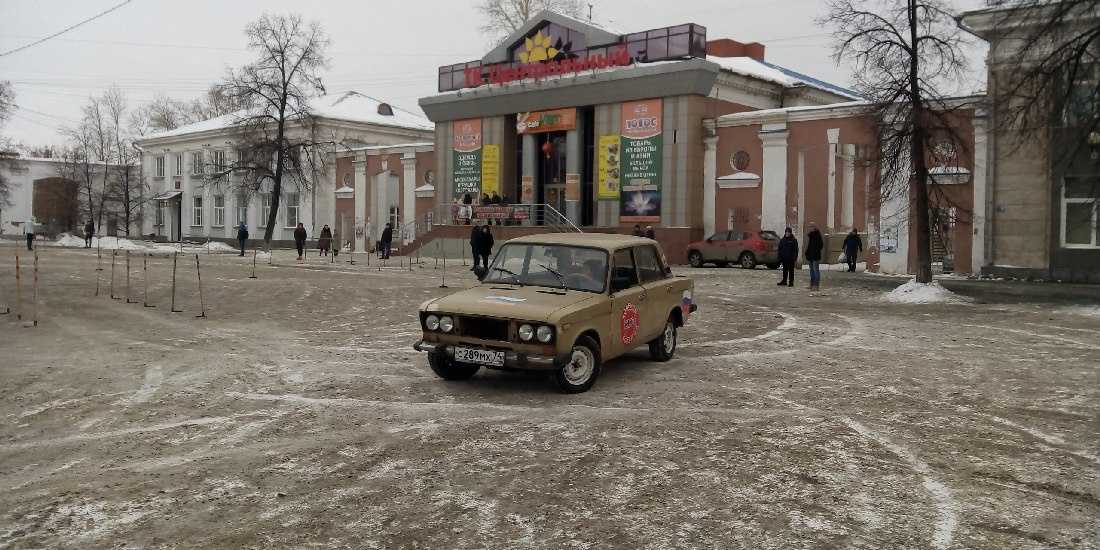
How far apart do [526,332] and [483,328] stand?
0.52 m

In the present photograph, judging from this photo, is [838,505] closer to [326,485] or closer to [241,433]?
[326,485]

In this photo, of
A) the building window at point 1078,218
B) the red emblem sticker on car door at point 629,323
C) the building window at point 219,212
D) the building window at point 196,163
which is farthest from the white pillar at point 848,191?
the building window at point 196,163

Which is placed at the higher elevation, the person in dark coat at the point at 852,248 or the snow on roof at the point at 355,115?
the snow on roof at the point at 355,115

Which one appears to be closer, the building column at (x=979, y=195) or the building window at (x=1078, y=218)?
the building window at (x=1078, y=218)

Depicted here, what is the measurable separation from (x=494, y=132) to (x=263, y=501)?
40.6 metres

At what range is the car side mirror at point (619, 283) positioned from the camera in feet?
32.5

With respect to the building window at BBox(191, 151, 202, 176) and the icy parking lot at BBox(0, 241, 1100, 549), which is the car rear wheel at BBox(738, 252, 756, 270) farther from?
the building window at BBox(191, 151, 202, 176)

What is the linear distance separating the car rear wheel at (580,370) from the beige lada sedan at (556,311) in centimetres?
1

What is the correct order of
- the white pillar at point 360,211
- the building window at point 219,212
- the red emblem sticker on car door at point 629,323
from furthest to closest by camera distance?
the building window at point 219,212, the white pillar at point 360,211, the red emblem sticker on car door at point 629,323

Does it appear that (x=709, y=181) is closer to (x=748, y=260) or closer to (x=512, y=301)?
(x=748, y=260)

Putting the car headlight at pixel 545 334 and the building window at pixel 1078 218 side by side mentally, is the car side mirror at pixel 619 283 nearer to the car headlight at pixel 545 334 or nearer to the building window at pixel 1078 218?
the car headlight at pixel 545 334

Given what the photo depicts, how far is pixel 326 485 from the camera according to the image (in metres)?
5.94

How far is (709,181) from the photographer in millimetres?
38375

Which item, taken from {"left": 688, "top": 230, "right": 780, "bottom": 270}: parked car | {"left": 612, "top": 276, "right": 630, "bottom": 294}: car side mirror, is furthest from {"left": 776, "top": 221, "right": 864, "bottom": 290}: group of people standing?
{"left": 612, "top": 276, "right": 630, "bottom": 294}: car side mirror
